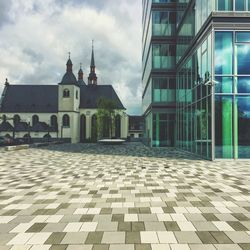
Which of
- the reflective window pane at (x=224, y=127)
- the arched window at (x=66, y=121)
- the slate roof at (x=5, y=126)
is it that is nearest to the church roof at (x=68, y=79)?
the arched window at (x=66, y=121)

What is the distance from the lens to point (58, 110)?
69875 millimetres

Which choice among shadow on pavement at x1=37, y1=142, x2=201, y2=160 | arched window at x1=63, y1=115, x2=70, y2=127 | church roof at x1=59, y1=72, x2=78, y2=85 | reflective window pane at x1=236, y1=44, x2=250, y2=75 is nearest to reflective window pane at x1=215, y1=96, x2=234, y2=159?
reflective window pane at x1=236, y1=44, x2=250, y2=75

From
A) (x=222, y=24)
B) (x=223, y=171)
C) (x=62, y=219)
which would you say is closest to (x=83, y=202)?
(x=62, y=219)

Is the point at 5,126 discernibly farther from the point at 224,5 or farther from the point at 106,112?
the point at 224,5

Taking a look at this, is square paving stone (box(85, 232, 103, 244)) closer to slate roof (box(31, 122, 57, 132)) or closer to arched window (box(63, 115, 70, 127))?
arched window (box(63, 115, 70, 127))

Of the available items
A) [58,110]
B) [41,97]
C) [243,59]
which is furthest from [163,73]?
[41,97]

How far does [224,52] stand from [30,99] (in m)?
68.3

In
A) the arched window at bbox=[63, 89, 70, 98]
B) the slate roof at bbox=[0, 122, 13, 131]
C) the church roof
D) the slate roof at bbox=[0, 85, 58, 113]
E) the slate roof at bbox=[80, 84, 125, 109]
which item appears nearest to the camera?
the arched window at bbox=[63, 89, 70, 98]

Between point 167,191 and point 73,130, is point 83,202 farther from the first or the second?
point 73,130

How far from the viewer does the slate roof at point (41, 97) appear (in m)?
76.1

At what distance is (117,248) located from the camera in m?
4.46

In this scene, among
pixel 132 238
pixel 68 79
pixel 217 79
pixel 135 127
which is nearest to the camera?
pixel 132 238

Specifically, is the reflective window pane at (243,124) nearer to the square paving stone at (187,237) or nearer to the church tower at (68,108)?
the square paving stone at (187,237)

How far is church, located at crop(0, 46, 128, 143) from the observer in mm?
69812
